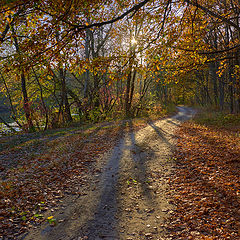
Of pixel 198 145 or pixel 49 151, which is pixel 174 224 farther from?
pixel 49 151

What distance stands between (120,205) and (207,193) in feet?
6.95

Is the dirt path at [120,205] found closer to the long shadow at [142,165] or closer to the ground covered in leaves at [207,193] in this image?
the long shadow at [142,165]

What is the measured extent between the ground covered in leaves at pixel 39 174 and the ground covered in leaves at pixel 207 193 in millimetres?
2698

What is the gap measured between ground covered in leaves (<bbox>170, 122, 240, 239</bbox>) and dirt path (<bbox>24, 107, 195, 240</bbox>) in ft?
1.00

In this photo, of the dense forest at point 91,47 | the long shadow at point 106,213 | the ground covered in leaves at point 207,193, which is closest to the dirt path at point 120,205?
the long shadow at point 106,213

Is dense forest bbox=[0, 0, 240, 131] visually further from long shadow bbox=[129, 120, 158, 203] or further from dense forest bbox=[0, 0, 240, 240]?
long shadow bbox=[129, 120, 158, 203]

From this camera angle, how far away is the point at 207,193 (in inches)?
183

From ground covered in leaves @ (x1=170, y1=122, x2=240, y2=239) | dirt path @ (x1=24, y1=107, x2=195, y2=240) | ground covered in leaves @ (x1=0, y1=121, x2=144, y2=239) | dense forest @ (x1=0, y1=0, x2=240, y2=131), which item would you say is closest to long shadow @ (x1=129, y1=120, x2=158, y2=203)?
dirt path @ (x1=24, y1=107, x2=195, y2=240)

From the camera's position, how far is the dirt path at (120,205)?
3.60 metres

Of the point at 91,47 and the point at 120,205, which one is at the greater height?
the point at 91,47

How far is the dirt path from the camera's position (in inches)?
142

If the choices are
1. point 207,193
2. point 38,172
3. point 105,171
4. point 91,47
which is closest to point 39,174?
point 38,172

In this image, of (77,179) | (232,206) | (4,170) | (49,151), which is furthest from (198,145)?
(4,170)

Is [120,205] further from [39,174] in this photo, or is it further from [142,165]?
[39,174]
